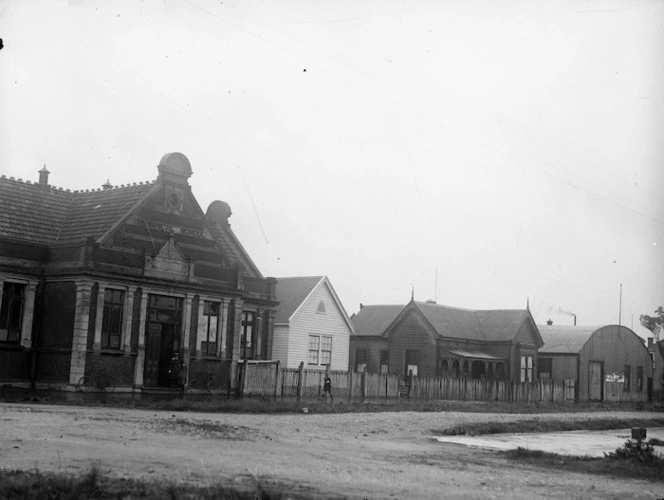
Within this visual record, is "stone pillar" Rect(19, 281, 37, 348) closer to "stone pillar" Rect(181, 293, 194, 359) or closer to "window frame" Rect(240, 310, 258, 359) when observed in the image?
"stone pillar" Rect(181, 293, 194, 359)

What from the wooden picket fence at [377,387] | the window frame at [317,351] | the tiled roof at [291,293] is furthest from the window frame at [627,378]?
the tiled roof at [291,293]

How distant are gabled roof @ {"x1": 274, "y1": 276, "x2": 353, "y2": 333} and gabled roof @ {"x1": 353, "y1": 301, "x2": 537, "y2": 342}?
731 centimetres

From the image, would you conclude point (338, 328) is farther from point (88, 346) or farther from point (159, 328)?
point (88, 346)

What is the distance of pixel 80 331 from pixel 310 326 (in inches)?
801

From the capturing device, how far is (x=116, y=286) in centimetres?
3253

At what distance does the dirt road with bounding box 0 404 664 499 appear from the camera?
12.3 m

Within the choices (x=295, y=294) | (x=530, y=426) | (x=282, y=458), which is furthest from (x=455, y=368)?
(x=282, y=458)

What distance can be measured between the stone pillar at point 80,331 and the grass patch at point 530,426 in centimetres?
1398

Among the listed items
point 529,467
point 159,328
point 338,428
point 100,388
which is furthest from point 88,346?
point 529,467

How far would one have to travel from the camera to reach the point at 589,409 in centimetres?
4597

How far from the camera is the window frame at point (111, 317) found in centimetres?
3219

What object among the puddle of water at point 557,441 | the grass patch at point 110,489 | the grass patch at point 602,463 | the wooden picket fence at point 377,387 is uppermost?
the wooden picket fence at point 377,387

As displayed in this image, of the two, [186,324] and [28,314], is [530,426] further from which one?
[28,314]

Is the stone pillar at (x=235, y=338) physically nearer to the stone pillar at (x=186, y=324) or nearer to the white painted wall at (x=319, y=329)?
the stone pillar at (x=186, y=324)
